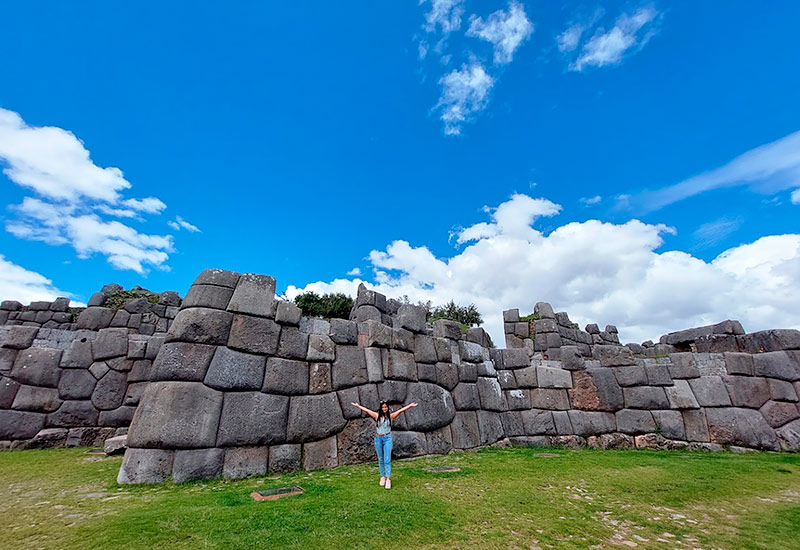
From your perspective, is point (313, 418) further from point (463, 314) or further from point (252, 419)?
point (463, 314)

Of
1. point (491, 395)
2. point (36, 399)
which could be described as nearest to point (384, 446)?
point (491, 395)

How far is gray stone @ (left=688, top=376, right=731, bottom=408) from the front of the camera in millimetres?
9055

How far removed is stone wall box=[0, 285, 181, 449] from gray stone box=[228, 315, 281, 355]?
3504 mm

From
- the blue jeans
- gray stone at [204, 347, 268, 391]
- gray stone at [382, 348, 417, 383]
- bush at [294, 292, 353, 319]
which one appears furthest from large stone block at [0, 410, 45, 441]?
bush at [294, 292, 353, 319]

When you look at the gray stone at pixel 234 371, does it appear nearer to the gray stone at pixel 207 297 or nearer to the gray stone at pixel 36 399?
the gray stone at pixel 207 297

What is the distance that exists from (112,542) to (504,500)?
12.9ft

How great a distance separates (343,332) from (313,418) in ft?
5.60

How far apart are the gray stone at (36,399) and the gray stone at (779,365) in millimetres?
15925

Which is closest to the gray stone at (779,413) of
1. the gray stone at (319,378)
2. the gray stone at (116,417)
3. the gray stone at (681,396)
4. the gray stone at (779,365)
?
the gray stone at (779,365)

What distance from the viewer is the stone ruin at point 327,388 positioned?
562 centimetres

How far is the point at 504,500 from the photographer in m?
4.51

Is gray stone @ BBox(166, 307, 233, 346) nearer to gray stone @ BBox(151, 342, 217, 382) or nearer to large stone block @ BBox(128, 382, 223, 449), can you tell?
gray stone @ BBox(151, 342, 217, 382)

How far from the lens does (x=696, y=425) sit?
9055 millimetres

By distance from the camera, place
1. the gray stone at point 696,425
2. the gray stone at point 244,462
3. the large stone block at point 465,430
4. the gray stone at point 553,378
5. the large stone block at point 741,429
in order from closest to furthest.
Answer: the gray stone at point 244,462
the large stone block at point 465,430
the large stone block at point 741,429
the gray stone at point 696,425
the gray stone at point 553,378
